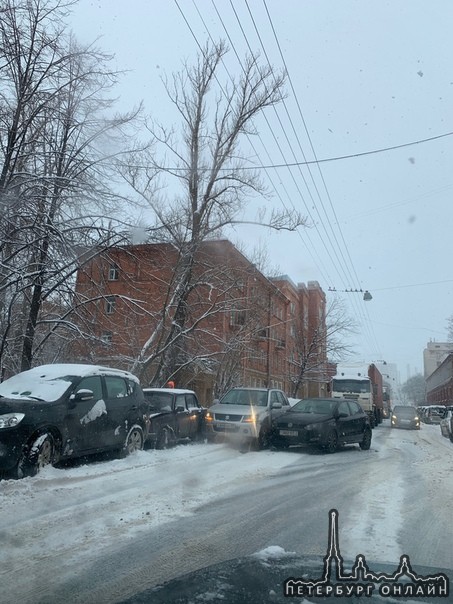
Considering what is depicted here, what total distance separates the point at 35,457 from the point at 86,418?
1515 millimetres

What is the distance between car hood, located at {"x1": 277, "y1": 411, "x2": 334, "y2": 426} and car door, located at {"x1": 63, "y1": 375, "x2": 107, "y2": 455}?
558 cm

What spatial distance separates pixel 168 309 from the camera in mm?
20594

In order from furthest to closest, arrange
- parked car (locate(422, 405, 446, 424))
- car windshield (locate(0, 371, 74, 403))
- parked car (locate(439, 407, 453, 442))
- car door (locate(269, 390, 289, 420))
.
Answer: parked car (locate(422, 405, 446, 424)) < parked car (locate(439, 407, 453, 442)) < car door (locate(269, 390, 289, 420)) < car windshield (locate(0, 371, 74, 403))

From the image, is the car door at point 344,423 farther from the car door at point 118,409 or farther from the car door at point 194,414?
the car door at point 118,409

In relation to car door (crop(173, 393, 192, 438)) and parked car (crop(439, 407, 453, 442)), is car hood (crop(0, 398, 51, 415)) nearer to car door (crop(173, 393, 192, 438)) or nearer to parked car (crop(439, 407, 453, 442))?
car door (crop(173, 393, 192, 438))

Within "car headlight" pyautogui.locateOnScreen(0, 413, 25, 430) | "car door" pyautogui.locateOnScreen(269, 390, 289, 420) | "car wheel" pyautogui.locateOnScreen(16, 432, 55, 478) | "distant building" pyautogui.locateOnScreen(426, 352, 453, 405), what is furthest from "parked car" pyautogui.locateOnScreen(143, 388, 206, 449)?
"distant building" pyautogui.locateOnScreen(426, 352, 453, 405)

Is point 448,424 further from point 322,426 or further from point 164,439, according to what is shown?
point 164,439

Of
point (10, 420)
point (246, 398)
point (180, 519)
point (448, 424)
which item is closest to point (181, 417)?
point (246, 398)

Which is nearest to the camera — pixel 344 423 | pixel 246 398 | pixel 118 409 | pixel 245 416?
pixel 118 409

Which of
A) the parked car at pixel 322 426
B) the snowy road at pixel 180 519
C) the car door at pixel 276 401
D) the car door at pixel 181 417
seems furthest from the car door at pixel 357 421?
the car door at pixel 181 417

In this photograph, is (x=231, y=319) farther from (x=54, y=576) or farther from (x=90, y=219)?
(x=54, y=576)

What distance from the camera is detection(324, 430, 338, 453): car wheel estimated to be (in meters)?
14.3

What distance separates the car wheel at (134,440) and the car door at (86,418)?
946 millimetres

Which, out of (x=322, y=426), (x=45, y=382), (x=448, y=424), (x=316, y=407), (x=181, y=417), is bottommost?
(x=448, y=424)
